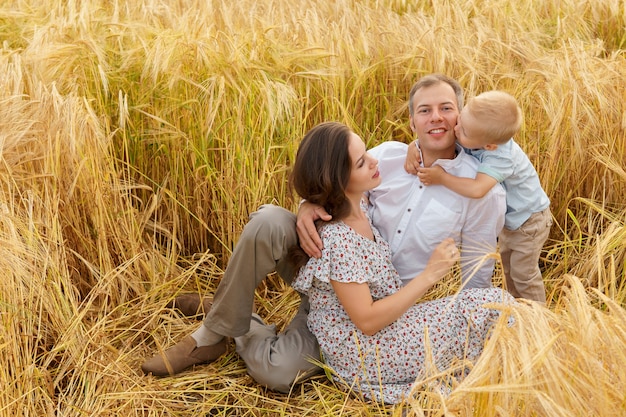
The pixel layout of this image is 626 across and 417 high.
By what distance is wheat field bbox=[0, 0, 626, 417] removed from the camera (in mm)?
2186

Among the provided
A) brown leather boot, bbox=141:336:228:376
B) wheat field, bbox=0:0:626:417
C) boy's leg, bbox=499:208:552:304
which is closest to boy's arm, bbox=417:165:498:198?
boy's leg, bbox=499:208:552:304

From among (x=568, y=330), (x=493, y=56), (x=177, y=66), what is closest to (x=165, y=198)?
(x=177, y=66)

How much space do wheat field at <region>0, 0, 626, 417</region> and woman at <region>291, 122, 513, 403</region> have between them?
0.10 meters

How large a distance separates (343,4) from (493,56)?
0.96 meters

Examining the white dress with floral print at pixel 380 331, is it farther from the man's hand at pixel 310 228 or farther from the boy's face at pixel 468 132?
the boy's face at pixel 468 132

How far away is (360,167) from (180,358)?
2.63 feet

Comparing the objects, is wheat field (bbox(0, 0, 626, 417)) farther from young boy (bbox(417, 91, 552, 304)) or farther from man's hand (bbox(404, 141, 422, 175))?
man's hand (bbox(404, 141, 422, 175))

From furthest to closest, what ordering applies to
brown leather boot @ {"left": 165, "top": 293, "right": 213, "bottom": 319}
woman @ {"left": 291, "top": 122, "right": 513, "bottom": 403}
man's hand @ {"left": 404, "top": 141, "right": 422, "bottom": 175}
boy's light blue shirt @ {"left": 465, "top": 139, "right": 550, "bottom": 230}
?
1. brown leather boot @ {"left": 165, "top": 293, "right": 213, "bottom": 319}
2. man's hand @ {"left": 404, "top": 141, "right": 422, "bottom": 175}
3. boy's light blue shirt @ {"left": 465, "top": 139, "right": 550, "bottom": 230}
4. woman @ {"left": 291, "top": 122, "right": 513, "bottom": 403}

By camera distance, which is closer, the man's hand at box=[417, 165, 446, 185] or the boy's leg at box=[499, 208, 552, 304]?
the man's hand at box=[417, 165, 446, 185]

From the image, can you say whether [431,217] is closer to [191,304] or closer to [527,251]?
[527,251]

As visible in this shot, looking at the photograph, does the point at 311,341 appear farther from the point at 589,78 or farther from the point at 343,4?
the point at 343,4

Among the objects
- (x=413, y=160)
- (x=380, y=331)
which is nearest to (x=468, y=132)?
(x=413, y=160)

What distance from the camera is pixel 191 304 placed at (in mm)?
2615

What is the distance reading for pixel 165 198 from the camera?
9.18 ft
